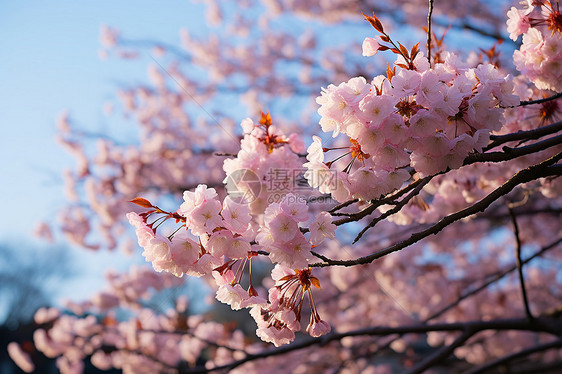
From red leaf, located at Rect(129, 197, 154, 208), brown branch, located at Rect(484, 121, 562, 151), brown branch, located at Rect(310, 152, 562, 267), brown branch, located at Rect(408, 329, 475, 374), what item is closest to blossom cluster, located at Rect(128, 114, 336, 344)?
red leaf, located at Rect(129, 197, 154, 208)

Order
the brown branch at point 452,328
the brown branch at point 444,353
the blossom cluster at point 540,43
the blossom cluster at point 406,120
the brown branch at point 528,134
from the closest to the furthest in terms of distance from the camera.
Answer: the blossom cluster at point 406,120 → the brown branch at point 528,134 → the blossom cluster at point 540,43 → the brown branch at point 444,353 → the brown branch at point 452,328

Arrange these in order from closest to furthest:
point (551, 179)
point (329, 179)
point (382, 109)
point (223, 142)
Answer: point (382, 109) → point (329, 179) → point (551, 179) → point (223, 142)

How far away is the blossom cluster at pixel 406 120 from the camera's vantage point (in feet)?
3.64

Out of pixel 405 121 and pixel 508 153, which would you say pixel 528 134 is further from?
pixel 405 121

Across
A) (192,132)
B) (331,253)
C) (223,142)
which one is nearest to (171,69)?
(192,132)

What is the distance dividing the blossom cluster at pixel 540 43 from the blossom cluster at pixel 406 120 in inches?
19.8

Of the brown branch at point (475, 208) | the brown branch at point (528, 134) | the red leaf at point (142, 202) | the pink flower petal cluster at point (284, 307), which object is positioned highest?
the brown branch at point (528, 134)

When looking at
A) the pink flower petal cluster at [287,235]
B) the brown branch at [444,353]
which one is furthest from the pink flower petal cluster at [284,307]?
the brown branch at [444,353]

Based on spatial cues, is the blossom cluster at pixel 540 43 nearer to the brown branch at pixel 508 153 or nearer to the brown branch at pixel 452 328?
the brown branch at pixel 508 153

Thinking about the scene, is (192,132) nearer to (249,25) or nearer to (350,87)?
(249,25)

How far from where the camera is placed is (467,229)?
20.4ft

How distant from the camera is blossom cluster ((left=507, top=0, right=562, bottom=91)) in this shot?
154 cm

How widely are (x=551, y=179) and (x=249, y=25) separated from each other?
1028cm

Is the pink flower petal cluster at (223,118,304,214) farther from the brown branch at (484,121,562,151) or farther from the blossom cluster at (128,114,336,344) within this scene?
the brown branch at (484,121,562,151)
